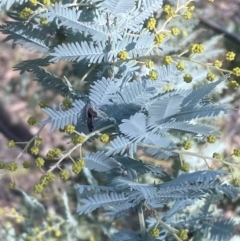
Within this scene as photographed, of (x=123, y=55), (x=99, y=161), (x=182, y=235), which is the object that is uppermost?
(x=123, y=55)

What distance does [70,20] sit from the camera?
2.58 feet

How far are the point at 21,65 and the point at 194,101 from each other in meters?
0.33

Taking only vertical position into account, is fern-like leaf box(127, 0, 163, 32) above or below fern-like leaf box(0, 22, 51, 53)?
above

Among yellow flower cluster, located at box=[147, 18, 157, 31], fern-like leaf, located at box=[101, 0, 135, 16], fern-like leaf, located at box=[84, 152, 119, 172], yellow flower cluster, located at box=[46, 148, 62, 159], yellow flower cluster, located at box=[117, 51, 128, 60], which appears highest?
fern-like leaf, located at box=[101, 0, 135, 16]

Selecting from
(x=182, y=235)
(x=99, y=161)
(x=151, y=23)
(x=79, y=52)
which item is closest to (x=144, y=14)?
(x=151, y=23)

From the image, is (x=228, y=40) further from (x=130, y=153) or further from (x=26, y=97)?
(x=26, y=97)

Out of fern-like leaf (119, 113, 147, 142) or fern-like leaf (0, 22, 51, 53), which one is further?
fern-like leaf (0, 22, 51, 53)

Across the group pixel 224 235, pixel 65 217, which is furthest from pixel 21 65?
pixel 65 217

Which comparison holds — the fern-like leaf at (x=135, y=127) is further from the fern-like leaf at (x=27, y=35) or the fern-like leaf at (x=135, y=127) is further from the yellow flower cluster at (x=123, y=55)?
the fern-like leaf at (x=27, y=35)

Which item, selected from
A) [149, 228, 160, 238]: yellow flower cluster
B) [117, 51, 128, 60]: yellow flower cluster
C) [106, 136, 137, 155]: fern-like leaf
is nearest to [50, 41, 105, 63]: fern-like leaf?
[117, 51, 128, 60]: yellow flower cluster

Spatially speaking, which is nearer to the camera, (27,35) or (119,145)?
(119,145)

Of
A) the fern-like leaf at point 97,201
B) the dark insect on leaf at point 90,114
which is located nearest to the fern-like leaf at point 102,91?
the dark insect on leaf at point 90,114

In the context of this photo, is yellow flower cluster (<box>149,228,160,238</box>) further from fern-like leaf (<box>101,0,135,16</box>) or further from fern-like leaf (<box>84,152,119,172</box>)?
fern-like leaf (<box>101,0,135,16</box>)

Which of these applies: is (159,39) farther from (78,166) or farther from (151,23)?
(78,166)
